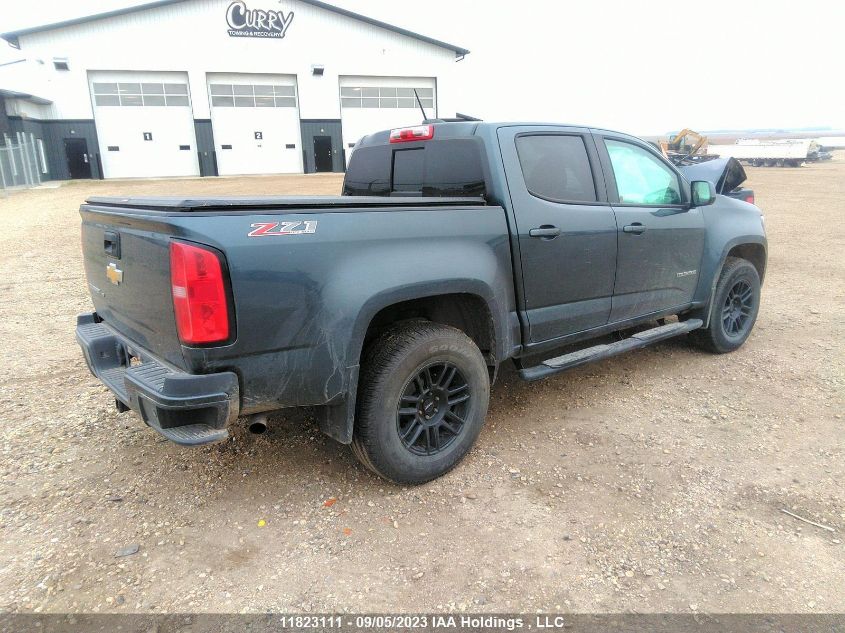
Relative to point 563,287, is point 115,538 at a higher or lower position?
lower

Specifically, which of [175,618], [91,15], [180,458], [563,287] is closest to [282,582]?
[175,618]

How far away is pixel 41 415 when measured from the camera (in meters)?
4.08

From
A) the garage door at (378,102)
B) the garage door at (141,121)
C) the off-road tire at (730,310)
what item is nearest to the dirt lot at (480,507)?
the off-road tire at (730,310)

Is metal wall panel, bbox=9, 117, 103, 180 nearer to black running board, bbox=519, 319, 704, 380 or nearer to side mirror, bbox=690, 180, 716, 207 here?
side mirror, bbox=690, 180, 716, 207

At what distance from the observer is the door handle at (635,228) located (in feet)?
13.6

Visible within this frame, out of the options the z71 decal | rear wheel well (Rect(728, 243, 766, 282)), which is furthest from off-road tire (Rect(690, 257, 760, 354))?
the z71 decal

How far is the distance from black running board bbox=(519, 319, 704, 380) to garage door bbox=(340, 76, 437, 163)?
3041cm

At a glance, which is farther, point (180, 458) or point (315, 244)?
point (180, 458)

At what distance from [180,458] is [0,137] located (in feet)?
99.4

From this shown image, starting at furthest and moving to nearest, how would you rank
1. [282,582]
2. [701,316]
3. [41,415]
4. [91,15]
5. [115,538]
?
[91,15] < [701,316] < [41,415] < [115,538] < [282,582]

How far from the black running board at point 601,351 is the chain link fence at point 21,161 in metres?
25.7

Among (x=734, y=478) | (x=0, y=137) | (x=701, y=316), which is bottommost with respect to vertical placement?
(x=734, y=478)

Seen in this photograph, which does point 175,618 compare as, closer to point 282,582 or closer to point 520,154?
point 282,582

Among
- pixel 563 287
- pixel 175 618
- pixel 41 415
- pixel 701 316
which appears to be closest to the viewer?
pixel 175 618
